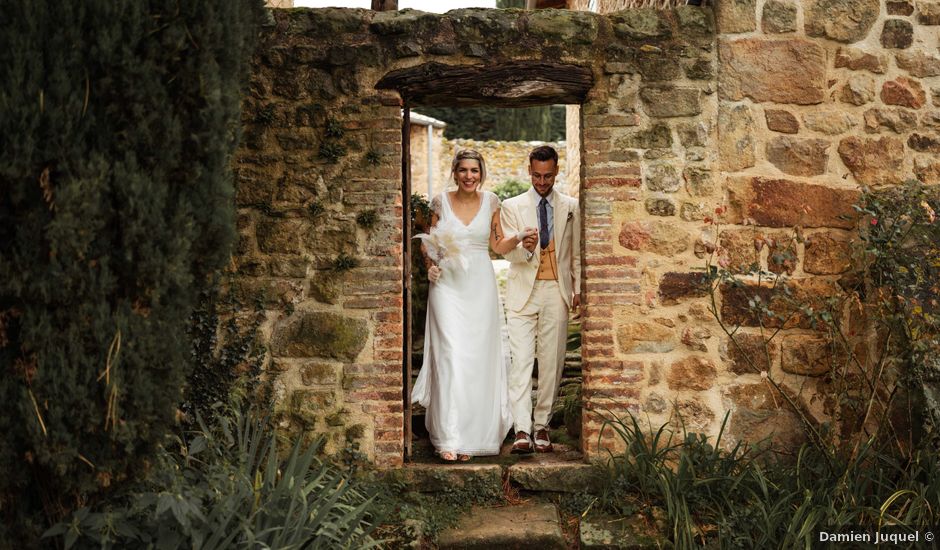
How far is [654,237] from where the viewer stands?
4539mm

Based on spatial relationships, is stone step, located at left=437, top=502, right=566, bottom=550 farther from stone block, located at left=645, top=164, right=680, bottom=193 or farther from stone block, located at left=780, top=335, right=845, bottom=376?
stone block, located at left=645, top=164, right=680, bottom=193

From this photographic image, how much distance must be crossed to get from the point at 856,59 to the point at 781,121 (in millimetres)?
574

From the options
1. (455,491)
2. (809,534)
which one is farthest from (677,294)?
(455,491)

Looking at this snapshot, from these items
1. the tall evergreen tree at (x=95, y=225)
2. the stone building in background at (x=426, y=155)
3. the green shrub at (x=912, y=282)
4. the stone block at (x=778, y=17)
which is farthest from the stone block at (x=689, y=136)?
the stone building in background at (x=426, y=155)

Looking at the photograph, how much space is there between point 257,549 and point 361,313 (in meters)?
1.63

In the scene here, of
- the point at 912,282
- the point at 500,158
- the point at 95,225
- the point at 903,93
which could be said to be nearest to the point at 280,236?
the point at 95,225

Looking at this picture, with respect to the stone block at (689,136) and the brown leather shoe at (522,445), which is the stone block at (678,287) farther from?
the brown leather shoe at (522,445)

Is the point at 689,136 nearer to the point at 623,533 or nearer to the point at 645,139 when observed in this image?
the point at 645,139

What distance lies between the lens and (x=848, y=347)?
4.32 metres

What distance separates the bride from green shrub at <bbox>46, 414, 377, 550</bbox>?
3.43 ft

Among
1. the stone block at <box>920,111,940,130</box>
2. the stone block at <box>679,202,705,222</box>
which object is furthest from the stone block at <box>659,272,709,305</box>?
the stone block at <box>920,111,940,130</box>

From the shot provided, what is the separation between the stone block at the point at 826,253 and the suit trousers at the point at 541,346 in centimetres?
157

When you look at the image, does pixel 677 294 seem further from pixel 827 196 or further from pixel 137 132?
pixel 137 132

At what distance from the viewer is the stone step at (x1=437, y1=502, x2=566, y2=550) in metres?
4.07
